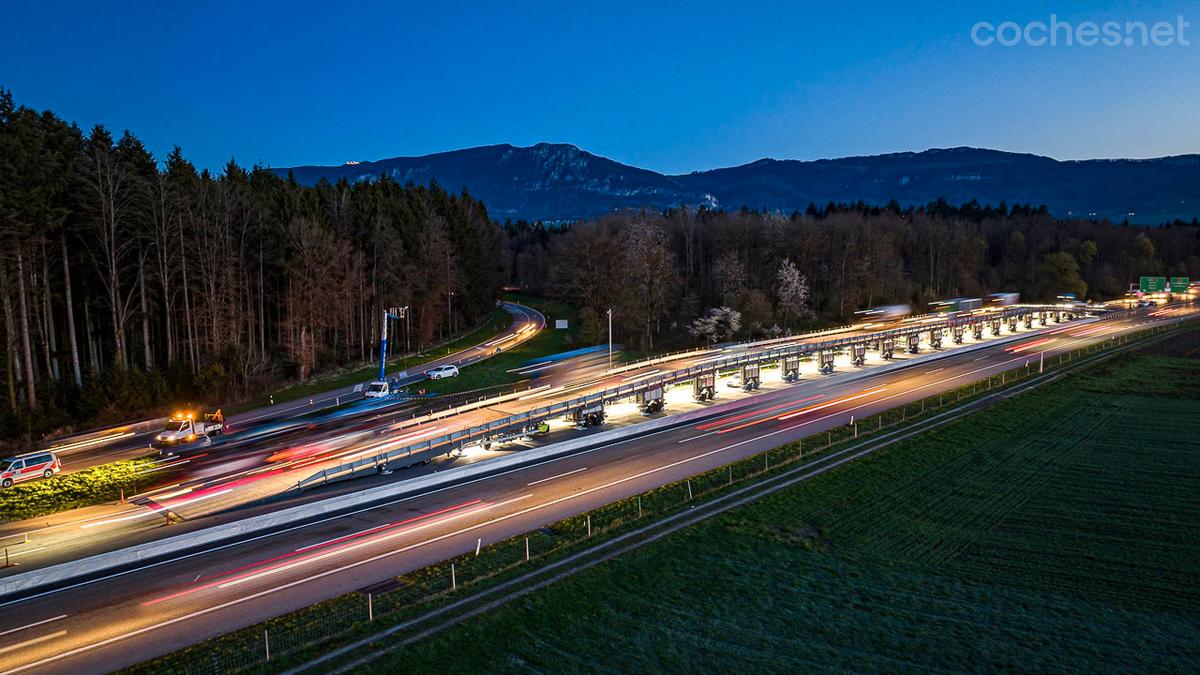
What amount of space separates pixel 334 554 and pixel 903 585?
20159 millimetres

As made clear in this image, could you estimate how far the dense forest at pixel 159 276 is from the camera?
133ft

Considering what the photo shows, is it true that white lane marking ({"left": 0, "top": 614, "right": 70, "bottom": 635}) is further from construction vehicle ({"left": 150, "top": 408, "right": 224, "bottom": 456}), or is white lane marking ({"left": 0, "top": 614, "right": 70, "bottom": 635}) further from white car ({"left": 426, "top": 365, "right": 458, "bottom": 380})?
white car ({"left": 426, "top": 365, "right": 458, "bottom": 380})

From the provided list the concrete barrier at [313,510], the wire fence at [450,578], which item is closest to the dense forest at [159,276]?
the concrete barrier at [313,510]

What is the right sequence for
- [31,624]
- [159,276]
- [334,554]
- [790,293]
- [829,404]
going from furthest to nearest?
[790,293]
[159,276]
[829,404]
[334,554]
[31,624]

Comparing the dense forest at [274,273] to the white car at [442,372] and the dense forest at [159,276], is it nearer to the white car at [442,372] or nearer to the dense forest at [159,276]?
the dense forest at [159,276]

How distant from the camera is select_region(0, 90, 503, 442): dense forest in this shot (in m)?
40.7

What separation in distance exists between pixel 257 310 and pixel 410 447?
4250 cm

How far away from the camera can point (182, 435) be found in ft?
126

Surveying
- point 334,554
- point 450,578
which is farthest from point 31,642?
point 450,578

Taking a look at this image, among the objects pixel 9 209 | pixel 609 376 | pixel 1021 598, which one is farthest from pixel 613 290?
pixel 1021 598

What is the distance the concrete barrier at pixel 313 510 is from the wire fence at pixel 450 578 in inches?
304

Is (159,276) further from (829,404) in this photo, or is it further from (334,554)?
(829,404)

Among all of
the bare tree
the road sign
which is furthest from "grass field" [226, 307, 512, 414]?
the road sign

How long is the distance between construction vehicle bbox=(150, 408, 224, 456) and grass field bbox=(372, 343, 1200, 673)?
29140mm
